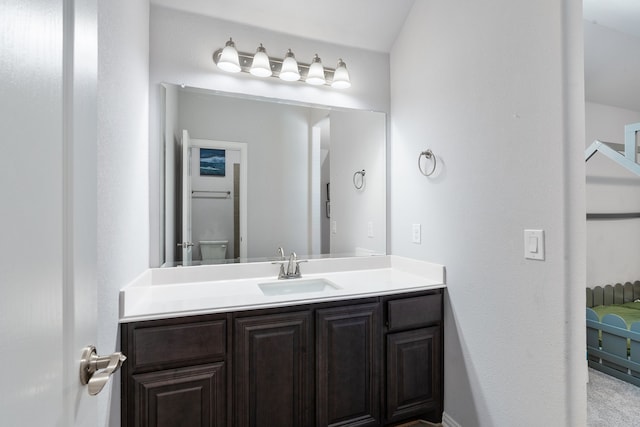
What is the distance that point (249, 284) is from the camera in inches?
72.0

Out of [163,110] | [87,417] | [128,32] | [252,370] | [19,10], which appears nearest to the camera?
[19,10]

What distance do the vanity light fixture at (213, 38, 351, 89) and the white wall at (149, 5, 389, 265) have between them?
0.18ft

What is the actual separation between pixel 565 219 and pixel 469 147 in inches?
23.0

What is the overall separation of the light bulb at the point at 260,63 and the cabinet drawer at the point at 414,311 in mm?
1565

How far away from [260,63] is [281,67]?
17 centimetres

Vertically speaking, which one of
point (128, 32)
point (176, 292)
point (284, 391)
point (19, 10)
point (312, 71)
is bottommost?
point (284, 391)

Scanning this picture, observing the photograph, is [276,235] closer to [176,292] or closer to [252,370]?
[176,292]

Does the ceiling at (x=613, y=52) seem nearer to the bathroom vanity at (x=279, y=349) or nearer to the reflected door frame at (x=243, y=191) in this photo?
the bathroom vanity at (x=279, y=349)

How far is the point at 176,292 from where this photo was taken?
163cm

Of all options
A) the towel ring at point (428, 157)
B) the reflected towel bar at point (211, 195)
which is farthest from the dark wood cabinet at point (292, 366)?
the reflected towel bar at point (211, 195)

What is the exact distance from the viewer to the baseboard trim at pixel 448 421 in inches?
67.2

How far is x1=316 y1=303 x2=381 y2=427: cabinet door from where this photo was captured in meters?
1.55

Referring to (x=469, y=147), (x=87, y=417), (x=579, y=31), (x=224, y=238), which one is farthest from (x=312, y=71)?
(x=87, y=417)

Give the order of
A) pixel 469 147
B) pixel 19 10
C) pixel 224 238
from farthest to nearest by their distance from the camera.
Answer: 1. pixel 224 238
2. pixel 469 147
3. pixel 19 10
